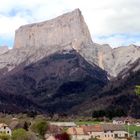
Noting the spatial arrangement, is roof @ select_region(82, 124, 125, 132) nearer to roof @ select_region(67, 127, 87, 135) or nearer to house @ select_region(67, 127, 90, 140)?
roof @ select_region(67, 127, 87, 135)

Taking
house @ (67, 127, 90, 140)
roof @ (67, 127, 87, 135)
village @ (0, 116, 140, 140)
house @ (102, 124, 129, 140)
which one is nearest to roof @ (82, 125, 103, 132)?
village @ (0, 116, 140, 140)

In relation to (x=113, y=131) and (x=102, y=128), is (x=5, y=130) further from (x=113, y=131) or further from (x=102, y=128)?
(x=113, y=131)

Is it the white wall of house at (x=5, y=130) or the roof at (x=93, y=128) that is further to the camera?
the roof at (x=93, y=128)

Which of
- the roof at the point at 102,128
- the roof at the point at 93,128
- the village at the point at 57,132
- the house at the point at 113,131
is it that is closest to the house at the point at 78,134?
the village at the point at 57,132

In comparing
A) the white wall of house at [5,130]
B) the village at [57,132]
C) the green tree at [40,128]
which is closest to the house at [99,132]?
the village at [57,132]

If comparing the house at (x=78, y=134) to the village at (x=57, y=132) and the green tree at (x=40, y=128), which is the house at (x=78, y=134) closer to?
the village at (x=57, y=132)

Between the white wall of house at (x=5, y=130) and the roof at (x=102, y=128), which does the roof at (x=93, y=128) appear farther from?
the white wall of house at (x=5, y=130)

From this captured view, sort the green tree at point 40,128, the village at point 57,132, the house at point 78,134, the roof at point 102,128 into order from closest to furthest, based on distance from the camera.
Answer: the village at point 57,132 → the green tree at point 40,128 → the house at point 78,134 → the roof at point 102,128

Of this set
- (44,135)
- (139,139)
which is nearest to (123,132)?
(44,135)

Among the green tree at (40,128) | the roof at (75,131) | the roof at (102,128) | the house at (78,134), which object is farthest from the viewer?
the roof at (102,128)

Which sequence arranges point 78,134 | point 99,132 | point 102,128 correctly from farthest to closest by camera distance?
point 102,128, point 99,132, point 78,134

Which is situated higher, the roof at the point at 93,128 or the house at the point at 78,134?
the roof at the point at 93,128

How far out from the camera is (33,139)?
4082 inches

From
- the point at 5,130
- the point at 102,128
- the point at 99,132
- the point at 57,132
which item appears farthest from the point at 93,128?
the point at 5,130
